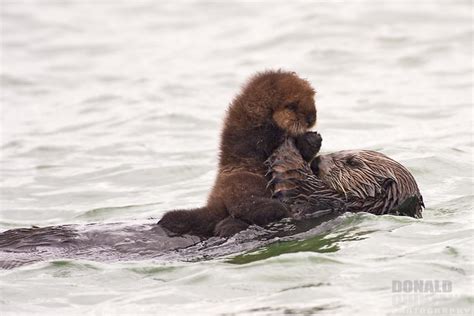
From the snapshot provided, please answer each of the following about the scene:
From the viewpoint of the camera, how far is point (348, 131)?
33.3 ft

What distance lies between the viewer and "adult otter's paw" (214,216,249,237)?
550 cm

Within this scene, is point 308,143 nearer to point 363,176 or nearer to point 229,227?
point 363,176

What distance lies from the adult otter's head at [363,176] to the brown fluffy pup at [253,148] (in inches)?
6.7

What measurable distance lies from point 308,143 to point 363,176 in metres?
0.38

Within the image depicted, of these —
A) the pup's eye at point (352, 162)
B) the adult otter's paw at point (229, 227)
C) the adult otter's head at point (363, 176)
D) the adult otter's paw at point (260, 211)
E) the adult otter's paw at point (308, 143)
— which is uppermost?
the adult otter's paw at point (308, 143)

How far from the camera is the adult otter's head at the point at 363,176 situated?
5.82 meters

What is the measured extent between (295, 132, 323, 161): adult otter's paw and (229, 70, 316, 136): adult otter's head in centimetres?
4

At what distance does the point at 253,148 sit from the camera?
5816 millimetres

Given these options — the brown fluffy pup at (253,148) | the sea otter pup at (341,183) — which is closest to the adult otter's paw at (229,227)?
the brown fluffy pup at (253,148)

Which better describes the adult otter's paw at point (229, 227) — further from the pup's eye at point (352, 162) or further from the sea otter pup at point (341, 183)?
the pup's eye at point (352, 162)

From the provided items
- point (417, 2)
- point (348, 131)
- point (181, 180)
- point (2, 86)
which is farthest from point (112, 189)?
point (417, 2)

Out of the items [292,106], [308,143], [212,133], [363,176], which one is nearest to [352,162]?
[363,176]

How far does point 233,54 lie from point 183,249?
27.5 feet

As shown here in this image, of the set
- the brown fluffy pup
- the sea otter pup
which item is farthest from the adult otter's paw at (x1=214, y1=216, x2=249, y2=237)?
the sea otter pup
